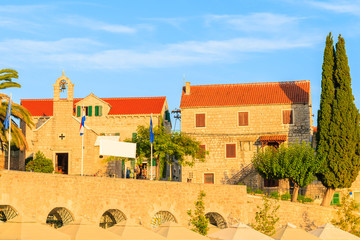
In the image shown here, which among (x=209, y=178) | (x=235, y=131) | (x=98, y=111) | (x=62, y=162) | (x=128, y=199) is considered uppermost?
(x=98, y=111)

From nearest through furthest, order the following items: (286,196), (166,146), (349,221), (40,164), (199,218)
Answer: (199,218) < (349,221) < (40,164) < (166,146) < (286,196)

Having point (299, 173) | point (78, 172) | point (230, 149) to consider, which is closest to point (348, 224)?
point (299, 173)

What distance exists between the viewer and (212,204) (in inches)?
1688

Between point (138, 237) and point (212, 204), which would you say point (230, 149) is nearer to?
point (212, 204)

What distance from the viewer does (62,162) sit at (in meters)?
51.2

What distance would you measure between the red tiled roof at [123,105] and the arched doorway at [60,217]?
2180 cm

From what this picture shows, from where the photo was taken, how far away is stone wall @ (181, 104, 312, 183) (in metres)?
54.9

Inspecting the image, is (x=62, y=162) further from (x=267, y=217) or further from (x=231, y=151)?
(x=267, y=217)

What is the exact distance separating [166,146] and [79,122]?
279 inches

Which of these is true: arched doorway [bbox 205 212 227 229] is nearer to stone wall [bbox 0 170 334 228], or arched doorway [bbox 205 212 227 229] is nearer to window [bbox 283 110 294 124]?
stone wall [bbox 0 170 334 228]

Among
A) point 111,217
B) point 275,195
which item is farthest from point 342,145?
point 111,217

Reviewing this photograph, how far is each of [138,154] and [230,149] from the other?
8685 millimetres

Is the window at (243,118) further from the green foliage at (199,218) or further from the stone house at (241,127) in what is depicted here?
the green foliage at (199,218)

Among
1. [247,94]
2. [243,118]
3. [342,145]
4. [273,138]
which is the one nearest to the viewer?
[342,145]
